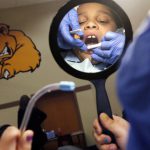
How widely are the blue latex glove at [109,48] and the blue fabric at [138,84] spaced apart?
0.43 meters

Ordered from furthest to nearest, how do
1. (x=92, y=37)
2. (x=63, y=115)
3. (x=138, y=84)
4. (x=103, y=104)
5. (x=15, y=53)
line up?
(x=63, y=115), (x=15, y=53), (x=92, y=37), (x=103, y=104), (x=138, y=84)

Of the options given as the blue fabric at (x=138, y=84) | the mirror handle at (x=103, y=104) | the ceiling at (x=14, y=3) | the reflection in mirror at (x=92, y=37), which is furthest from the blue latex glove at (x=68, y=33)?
the ceiling at (x=14, y=3)

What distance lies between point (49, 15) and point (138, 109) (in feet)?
11.8

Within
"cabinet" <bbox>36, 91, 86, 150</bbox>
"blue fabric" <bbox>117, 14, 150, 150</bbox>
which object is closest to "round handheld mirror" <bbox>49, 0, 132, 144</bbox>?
"blue fabric" <bbox>117, 14, 150, 150</bbox>

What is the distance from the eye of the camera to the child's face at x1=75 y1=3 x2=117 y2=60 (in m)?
0.74

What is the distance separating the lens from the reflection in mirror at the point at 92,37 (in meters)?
0.73

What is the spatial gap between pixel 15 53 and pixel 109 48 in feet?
10.2

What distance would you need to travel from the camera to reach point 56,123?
3.78m

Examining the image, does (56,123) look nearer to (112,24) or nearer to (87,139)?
(87,139)

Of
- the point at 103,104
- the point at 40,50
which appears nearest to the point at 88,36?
the point at 103,104

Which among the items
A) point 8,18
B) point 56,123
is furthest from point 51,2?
point 56,123

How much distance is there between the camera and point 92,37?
2.42 feet

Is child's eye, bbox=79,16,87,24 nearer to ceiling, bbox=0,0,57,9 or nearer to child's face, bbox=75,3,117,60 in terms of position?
child's face, bbox=75,3,117,60

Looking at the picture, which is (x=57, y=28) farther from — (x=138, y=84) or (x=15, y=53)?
Answer: (x=15, y=53)
